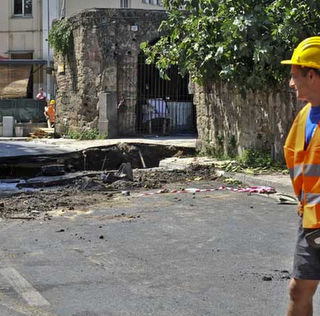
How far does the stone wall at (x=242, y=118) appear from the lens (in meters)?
12.9

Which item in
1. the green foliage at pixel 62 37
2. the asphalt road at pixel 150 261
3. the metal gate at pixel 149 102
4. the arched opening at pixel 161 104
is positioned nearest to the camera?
the asphalt road at pixel 150 261

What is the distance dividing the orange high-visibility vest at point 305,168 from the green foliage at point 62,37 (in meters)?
19.9

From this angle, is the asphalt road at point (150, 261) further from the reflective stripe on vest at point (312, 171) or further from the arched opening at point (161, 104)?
the arched opening at point (161, 104)

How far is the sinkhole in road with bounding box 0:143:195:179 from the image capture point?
617 inches

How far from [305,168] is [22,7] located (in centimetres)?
3422

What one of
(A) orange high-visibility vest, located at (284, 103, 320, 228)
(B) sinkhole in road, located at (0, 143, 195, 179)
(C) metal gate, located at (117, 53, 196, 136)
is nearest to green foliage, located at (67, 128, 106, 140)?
(C) metal gate, located at (117, 53, 196, 136)

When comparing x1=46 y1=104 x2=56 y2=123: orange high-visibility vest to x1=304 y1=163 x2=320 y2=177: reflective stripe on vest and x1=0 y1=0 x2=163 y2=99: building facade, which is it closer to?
x1=0 y1=0 x2=163 y2=99: building facade

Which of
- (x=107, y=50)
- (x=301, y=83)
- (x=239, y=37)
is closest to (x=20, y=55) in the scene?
(x=107, y=50)

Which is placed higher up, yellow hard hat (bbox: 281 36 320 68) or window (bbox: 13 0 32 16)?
window (bbox: 13 0 32 16)

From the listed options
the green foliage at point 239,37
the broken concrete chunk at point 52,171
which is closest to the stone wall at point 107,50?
the green foliage at point 239,37

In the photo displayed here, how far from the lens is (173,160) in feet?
50.4

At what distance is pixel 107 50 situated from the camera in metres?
21.0

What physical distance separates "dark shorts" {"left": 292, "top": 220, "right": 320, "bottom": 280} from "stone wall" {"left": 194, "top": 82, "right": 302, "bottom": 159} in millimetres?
9569

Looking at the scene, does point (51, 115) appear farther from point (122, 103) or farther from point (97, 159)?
point (97, 159)
